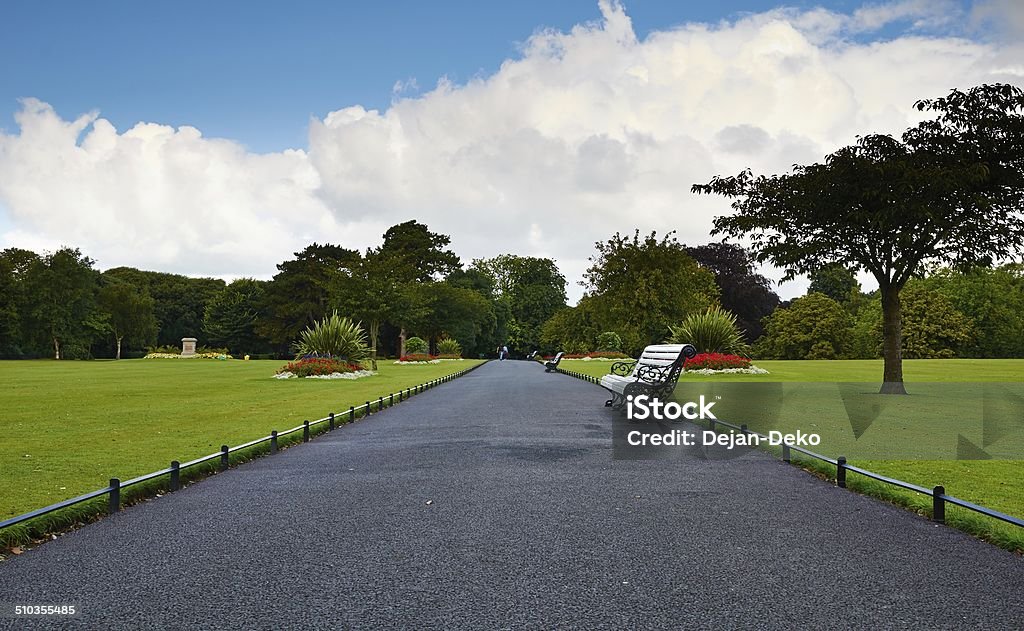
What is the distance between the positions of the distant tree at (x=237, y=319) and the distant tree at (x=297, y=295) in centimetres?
303

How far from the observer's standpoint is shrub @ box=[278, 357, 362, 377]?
32219 mm

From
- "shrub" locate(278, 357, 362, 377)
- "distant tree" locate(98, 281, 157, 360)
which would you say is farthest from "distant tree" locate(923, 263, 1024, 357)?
"distant tree" locate(98, 281, 157, 360)

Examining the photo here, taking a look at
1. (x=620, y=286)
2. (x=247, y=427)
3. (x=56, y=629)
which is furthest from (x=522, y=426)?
(x=620, y=286)

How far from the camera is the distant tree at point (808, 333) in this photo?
64.8 m

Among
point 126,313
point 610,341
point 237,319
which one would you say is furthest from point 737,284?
point 126,313

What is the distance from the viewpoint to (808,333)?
65.6m

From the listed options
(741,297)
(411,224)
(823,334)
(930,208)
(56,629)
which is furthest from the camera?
(411,224)

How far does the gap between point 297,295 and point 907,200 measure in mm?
71110

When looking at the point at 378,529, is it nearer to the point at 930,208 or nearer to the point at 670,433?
the point at 670,433

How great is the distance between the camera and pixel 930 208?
64.4 feet

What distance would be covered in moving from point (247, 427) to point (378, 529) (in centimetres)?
846

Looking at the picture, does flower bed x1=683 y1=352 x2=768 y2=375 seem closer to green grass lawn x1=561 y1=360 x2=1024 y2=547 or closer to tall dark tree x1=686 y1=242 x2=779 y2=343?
green grass lawn x1=561 y1=360 x2=1024 y2=547

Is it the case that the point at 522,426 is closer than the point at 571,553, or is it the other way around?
the point at 571,553

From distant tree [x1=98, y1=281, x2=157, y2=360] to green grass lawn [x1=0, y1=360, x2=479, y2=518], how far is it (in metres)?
56.7
